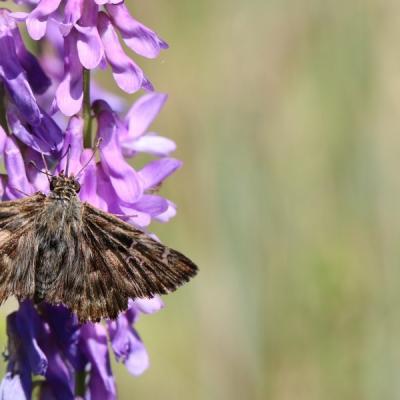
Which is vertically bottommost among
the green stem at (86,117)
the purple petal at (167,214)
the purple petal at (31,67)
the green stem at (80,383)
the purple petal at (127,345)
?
the green stem at (80,383)

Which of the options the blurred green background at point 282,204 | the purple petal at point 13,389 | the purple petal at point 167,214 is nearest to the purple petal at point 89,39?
the purple petal at point 167,214

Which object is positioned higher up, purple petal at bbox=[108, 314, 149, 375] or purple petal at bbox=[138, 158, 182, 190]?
purple petal at bbox=[138, 158, 182, 190]

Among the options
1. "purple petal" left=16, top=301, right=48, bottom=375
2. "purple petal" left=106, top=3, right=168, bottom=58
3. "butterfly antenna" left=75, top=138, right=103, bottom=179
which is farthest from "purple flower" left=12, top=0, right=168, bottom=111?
"purple petal" left=16, top=301, right=48, bottom=375

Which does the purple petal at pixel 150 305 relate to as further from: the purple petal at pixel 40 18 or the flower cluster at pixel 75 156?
the purple petal at pixel 40 18

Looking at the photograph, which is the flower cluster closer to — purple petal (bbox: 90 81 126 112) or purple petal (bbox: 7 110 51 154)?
purple petal (bbox: 7 110 51 154)

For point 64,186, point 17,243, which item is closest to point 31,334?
point 17,243

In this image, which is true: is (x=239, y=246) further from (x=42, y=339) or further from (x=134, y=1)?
(x=42, y=339)
